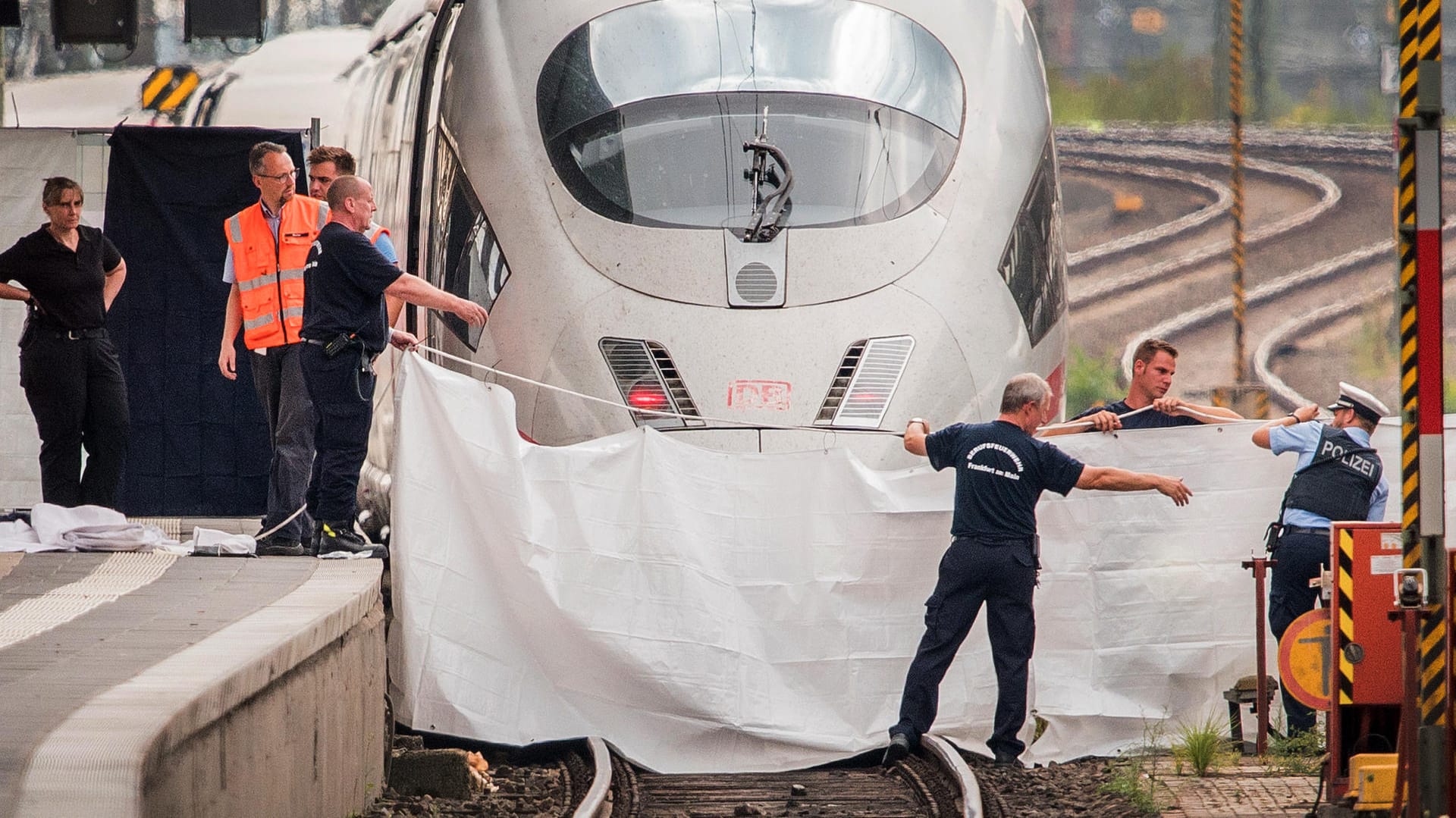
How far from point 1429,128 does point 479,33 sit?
18.8 feet

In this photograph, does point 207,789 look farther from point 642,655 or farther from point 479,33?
point 479,33

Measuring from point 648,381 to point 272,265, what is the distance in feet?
6.12

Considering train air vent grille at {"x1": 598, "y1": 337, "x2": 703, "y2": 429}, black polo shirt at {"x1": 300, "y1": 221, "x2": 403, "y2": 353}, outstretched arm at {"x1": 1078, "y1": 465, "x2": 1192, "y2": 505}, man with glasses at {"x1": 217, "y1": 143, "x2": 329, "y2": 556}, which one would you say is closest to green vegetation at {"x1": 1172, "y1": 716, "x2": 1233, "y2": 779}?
outstretched arm at {"x1": 1078, "y1": 465, "x2": 1192, "y2": 505}

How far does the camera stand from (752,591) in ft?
29.8

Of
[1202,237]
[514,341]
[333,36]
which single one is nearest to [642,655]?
[514,341]

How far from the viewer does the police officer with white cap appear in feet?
29.4

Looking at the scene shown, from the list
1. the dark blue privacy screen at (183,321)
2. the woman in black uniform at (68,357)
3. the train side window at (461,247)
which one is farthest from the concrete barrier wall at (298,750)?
the dark blue privacy screen at (183,321)

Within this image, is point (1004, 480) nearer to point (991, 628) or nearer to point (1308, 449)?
point (991, 628)

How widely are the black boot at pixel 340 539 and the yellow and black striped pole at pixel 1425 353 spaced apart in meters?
4.45

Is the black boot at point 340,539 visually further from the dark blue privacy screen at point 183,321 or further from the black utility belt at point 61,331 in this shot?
the dark blue privacy screen at point 183,321

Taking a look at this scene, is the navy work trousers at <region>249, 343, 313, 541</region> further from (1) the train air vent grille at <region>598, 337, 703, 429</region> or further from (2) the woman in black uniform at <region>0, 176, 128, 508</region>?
(1) the train air vent grille at <region>598, 337, 703, 429</region>

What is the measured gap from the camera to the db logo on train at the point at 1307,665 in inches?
316

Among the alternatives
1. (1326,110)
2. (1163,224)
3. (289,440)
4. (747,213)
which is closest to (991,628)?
(747,213)

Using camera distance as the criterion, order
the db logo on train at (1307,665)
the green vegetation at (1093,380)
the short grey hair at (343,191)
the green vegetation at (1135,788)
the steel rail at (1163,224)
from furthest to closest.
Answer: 1. the steel rail at (1163,224)
2. the green vegetation at (1093,380)
3. the short grey hair at (343,191)
4. the db logo on train at (1307,665)
5. the green vegetation at (1135,788)
